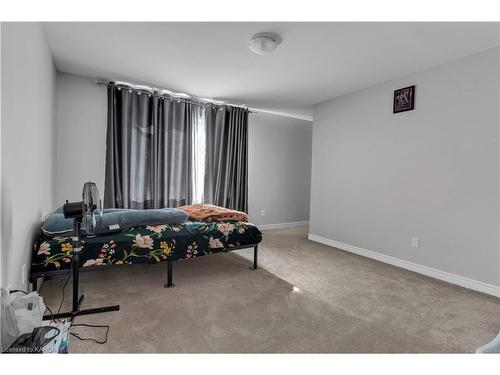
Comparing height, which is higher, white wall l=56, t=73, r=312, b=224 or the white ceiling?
the white ceiling

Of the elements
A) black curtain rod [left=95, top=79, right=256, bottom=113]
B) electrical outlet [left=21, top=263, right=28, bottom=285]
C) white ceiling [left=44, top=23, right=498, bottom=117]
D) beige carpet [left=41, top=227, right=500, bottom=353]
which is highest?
white ceiling [left=44, top=23, right=498, bottom=117]

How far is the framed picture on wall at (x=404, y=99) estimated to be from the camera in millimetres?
3258

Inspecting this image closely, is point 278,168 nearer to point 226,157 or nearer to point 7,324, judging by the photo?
point 226,157

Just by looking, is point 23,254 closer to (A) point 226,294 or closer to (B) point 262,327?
(A) point 226,294

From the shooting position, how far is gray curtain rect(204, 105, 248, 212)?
471 cm

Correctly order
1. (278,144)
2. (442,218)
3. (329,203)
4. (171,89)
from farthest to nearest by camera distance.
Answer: (278,144) < (329,203) < (171,89) < (442,218)

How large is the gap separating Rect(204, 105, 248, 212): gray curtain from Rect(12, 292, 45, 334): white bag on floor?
334 cm

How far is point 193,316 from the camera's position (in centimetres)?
208

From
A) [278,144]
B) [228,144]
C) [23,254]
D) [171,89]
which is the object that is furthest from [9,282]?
[278,144]

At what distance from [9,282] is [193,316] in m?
1.14

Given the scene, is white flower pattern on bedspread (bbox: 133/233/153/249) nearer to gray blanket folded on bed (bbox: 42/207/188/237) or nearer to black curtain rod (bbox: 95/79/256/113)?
gray blanket folded on bed (bbox: 42/207/188/237)

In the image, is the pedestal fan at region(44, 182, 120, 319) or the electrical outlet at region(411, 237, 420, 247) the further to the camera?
the electrical outlet at region(411, 237, 420, 247)

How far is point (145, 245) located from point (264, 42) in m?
2.10

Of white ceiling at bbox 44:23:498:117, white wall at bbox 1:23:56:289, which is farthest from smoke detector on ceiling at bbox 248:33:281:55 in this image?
white wall at bbox 1:23:56:289
